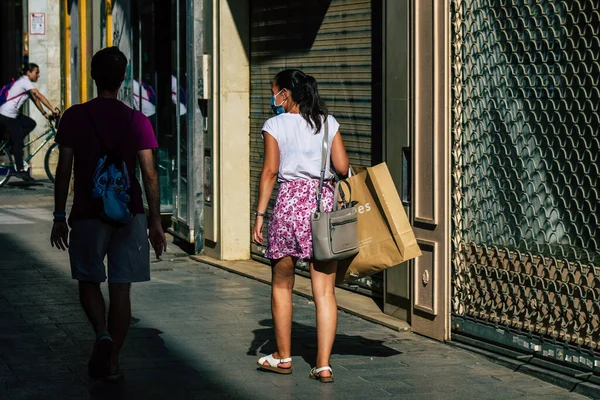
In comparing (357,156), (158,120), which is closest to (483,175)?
(357,156)

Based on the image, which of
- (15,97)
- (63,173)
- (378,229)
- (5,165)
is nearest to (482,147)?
(378,229)

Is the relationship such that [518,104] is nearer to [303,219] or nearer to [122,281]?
[303,219]

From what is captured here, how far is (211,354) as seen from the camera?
22.6ft

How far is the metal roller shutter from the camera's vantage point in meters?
8.80

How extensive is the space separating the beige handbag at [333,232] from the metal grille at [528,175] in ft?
3.72

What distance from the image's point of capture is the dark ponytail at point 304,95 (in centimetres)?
619

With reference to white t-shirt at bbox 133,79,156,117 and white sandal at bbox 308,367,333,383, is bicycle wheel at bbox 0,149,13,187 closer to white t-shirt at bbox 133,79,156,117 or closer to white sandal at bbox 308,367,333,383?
white t-shirt at bbox 133,79,156,117

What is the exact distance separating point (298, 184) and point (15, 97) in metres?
12.7

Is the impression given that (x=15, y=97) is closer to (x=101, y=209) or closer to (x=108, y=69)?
(x=108, y=69)

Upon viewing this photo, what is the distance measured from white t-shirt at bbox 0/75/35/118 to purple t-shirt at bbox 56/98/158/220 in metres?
12.3

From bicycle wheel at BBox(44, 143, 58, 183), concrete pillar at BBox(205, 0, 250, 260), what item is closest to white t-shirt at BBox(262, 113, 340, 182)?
concrete pillar at BBox(205, 0, 250, 260)

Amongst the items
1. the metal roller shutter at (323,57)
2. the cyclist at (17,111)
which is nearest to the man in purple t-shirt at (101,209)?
the metal roller shutter at (323,57)

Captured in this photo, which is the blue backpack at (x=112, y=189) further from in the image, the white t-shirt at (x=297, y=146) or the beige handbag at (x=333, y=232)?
the beige handbag at (x=333, y=232)

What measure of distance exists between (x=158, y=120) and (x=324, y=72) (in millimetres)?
4762
